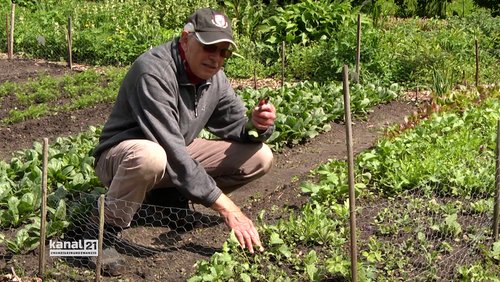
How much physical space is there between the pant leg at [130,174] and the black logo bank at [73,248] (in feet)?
0.78

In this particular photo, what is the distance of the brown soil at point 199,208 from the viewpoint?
5113mm

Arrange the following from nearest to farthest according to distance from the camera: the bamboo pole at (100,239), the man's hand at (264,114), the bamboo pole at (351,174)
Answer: the bamboo pole at (351,174) < the bamboo pole at (100,239) < the man's hand at (264,114)

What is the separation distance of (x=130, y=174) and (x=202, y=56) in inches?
30.8

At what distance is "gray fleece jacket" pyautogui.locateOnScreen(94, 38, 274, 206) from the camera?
4965 millimetres

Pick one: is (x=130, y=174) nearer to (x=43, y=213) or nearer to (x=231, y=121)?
(x=43, y=213)

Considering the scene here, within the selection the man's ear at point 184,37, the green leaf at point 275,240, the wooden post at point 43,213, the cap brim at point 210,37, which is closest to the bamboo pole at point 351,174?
the green leaf at point 275,240

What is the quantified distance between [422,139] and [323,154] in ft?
3.29

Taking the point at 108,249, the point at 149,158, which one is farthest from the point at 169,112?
the point at 108,249

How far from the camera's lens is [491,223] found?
5523 mm

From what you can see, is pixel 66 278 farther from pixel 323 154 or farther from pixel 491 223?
pixel 323 154

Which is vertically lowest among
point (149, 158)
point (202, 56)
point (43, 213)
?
point (43, 213)

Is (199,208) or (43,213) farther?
(199,208)

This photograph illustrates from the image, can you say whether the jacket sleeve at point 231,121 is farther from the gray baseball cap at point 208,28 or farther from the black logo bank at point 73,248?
the black logo bank at point 73,248

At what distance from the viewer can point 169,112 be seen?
5023 millimetres
